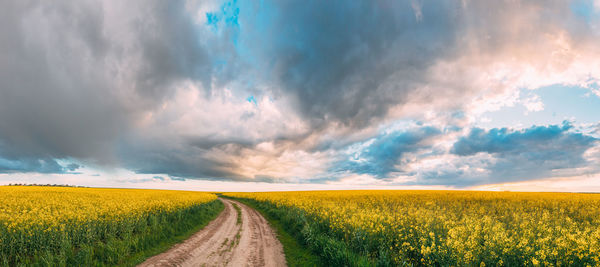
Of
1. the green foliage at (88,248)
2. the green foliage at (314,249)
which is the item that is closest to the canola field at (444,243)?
the green foliage at (314,249)

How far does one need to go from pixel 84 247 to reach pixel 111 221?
3759 mm

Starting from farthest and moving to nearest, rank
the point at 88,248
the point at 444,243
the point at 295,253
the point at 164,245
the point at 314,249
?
the point at 164,245, the point at 295,253, the point at 314,249, the point at 88,248, the point at 444,243

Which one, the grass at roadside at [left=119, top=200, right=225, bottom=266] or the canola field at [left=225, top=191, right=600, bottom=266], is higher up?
the canola field at [left=225, top=191, right=600, bottom=266]

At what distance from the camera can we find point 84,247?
31.3 ft

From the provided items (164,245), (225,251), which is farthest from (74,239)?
(225,251)

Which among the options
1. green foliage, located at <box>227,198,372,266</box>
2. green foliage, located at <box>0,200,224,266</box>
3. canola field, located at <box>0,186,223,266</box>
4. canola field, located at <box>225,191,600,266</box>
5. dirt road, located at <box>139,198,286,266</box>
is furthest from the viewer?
dirt road, located at <box>139,198,286,266</box>

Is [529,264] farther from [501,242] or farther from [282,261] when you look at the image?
[282,261]

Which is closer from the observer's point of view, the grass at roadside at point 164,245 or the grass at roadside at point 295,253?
the grass at roadside at point 164,245

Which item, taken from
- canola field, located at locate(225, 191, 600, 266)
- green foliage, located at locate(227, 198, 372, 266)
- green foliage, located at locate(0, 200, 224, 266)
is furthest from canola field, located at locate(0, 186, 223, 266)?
canola field, located at locate(225, 191, 600, 266)

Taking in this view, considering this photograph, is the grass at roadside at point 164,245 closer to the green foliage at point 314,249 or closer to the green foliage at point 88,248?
the green foliage at point 88,248

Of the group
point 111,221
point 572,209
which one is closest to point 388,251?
point 111,221

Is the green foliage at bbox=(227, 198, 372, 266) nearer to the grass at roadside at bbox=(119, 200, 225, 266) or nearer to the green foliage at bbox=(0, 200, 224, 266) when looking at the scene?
the grass at roadside at bbox=(119, 200, 225, 266)

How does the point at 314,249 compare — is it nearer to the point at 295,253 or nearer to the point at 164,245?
the point at 295,253

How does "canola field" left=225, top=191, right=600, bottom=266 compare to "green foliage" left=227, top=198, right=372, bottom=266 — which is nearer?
"canola field" left=225, top=191, right=600, bottom=266
